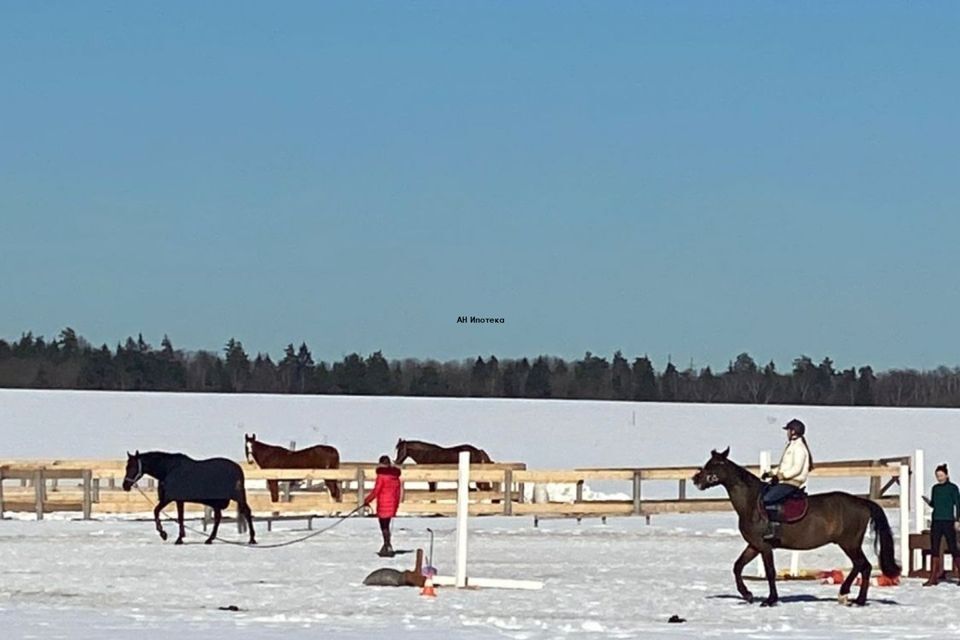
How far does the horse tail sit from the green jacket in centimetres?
149

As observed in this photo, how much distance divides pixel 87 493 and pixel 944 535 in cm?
1329

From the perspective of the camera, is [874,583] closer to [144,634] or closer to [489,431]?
[144,634]

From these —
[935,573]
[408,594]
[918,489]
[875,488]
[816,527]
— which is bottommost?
[408,594]

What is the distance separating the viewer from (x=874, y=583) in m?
17.1

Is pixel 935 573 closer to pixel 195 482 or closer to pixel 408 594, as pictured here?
pixel 408 594

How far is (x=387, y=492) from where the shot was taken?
20344 mm

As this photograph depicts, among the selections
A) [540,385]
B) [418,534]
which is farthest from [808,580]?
[540,385]

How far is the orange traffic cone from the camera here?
15.6 metres

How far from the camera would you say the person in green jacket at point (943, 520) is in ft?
56.0

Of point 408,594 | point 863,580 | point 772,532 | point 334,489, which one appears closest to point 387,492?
point 408,594

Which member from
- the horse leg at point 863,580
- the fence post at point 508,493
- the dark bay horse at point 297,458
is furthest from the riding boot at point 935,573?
the dark bay horse at point 297,458

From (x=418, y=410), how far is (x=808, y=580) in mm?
40216

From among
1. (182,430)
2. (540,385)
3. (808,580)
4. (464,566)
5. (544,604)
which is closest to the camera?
(544,604)

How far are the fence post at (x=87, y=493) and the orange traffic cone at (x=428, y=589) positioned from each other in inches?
436
